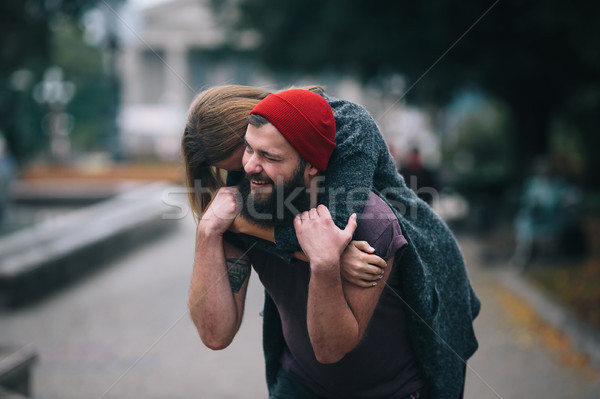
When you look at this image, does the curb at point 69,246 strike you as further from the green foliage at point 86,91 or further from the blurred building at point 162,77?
the green foliage at point 86,91

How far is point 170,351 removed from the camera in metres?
6.12

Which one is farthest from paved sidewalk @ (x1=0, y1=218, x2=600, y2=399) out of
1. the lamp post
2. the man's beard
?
the lamp post

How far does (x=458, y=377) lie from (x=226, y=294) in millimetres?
814

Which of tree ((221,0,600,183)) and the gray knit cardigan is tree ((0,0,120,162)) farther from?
the gray knit cardigan

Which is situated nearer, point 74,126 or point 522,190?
point 522,190

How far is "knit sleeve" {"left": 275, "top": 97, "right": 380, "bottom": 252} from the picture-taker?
190 cm

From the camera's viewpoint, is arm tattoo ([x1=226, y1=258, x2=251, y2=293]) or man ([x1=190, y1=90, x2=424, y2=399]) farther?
arm tattoo ([x1=226, y1=258, x2=251, y2=293])

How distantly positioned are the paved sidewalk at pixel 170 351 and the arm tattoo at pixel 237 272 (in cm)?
Result: 321

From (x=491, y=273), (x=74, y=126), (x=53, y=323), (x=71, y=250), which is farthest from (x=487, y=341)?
(x=74, y=126)

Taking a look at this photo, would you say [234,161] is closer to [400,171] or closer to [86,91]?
[400,171]

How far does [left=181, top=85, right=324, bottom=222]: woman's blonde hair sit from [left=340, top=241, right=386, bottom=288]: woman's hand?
501mm

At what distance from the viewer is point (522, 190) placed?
13.7m

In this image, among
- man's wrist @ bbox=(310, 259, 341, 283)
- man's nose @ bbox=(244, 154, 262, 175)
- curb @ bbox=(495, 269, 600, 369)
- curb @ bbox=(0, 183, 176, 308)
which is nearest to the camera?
man's wrist @ bbox=(310, 259, 341, 283)

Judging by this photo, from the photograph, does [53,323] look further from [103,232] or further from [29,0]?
[29,0]
